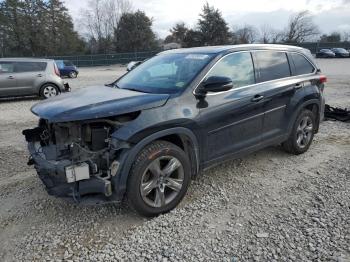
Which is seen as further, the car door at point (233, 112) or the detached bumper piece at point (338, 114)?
the detached bumper piece at point (338, 114)

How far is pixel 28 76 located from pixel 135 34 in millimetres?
44419

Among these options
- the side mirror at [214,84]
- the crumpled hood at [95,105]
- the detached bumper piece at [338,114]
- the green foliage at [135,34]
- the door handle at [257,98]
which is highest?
the green foliage at [135,34]

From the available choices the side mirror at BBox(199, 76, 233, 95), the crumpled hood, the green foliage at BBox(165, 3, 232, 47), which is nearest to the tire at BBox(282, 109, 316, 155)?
the side mirror at BBox(199, 76, 233, 95)

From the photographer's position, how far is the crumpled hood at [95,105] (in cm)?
Result: 323

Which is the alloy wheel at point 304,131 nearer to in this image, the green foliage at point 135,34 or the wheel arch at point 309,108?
the wheel arch at point 309,108

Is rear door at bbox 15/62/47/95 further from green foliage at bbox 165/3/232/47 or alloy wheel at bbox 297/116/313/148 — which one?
green foliage at bbox 165/3/232/47

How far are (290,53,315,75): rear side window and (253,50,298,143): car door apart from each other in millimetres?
203

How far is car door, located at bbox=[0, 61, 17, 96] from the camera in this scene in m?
11.5

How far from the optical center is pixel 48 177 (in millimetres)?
3477

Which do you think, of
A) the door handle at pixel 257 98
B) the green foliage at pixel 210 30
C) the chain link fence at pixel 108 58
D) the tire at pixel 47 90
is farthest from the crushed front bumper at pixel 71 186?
the green foliage at pixel 210 30

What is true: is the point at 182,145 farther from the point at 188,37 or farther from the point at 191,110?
the point at 188,37

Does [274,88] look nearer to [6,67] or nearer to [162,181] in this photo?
[162,181]

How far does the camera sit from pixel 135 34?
54125 millimetres

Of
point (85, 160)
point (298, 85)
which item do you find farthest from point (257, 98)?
Answer: point (85, 160)
